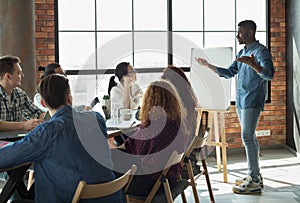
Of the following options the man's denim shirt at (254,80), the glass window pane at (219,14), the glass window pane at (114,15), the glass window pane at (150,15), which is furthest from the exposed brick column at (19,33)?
the glass window pane at (219,14)

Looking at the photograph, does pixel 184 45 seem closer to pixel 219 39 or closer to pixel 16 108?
pixel 219 39

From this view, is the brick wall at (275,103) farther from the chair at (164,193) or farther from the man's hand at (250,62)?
the chair at (164,193)

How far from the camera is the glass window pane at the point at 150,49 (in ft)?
22.1

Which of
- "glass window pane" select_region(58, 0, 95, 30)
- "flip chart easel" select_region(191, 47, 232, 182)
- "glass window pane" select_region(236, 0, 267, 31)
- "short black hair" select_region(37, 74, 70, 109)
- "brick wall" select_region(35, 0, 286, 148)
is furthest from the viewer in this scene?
"glass window pane" select_region(236, 0, 267, 31)

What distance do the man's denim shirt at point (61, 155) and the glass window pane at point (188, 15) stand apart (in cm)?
447

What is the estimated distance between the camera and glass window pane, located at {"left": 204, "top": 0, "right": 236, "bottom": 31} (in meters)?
6.93

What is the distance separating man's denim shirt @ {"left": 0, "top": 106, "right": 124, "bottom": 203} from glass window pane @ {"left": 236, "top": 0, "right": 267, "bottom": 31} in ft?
16.3

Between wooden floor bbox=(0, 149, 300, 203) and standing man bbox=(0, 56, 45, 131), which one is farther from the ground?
standing man bbox=(0, 56, 45, 131)

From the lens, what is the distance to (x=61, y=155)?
2404 mm

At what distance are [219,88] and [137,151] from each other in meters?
3.04

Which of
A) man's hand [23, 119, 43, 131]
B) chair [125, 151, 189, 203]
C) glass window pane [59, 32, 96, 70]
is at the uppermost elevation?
glass window pane [59, 32, 96, 70]

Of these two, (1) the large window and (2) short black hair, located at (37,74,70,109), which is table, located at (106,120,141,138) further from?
(1) the large window

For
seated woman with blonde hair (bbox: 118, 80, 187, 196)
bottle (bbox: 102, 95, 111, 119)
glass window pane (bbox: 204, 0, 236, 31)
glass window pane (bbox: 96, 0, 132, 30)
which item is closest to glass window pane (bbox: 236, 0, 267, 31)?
glass window pane (bbox: 204, 0, 236, 31)

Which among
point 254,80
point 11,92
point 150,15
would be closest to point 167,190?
point 11,92
